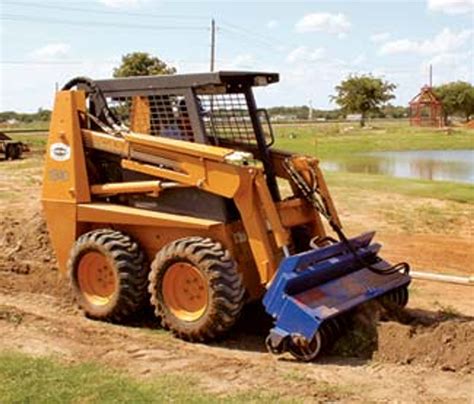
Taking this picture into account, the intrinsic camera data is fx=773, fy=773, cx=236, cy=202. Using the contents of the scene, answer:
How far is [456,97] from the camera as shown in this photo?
87.9 meters

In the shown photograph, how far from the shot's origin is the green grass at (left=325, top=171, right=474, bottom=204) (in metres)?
19.2

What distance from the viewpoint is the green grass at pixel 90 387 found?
578 cm

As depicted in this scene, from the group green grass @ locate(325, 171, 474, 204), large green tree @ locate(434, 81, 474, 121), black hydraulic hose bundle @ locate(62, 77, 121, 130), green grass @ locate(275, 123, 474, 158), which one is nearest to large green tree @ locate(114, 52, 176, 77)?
green grass @ locate(275, 123, 474, 158)

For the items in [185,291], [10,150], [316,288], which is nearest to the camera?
[316,288]

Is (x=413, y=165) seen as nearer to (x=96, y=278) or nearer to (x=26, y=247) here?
(x=26, y=247)

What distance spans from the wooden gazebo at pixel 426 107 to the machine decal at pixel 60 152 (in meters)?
70.9

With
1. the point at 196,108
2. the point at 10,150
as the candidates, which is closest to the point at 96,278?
the point at 196,108

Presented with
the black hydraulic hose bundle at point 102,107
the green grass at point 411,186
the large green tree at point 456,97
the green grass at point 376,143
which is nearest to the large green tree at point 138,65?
the green grass at point 376,143

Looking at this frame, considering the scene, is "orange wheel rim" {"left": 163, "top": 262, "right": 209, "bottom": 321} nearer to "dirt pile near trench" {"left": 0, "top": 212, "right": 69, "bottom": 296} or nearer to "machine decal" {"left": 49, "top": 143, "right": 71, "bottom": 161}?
"machine decal" {"left": 49, "top": 143, "right": 71, "bottom": 161}

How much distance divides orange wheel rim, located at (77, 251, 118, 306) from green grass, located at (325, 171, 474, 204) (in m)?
11.9

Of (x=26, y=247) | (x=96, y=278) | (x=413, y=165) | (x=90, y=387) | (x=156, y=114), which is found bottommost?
(x=90, y=387)

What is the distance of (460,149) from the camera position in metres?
45.5

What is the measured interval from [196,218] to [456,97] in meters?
84.9

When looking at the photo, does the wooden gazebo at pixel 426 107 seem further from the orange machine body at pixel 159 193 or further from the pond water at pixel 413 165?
the orange machine body at pixel 159 193
